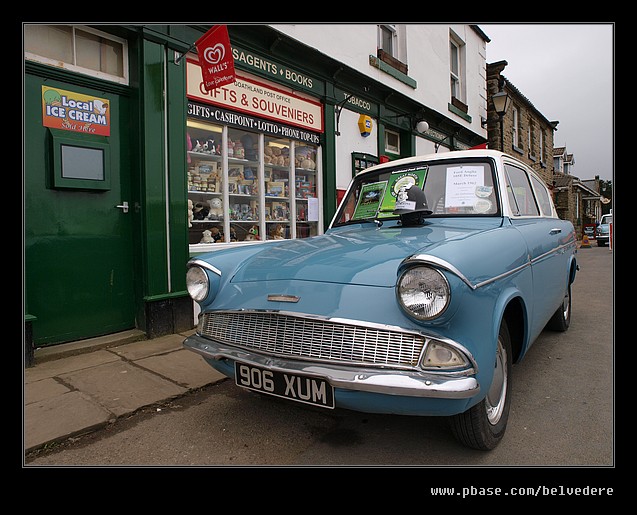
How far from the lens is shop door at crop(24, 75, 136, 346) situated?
3.83 metres

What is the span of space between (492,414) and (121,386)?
2513 millimetres

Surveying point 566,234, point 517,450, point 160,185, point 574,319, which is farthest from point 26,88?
point 574,319

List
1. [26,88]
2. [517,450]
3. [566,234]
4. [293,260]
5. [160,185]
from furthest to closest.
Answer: [160,185]
[566,234]
[26,88]
[293,260]
[517,450]

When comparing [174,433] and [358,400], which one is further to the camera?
[174,433]

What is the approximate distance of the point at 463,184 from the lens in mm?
3088

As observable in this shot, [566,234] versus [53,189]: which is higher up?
[53,189]

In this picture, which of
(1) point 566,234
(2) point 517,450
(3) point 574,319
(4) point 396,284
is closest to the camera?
(4) point 396,284

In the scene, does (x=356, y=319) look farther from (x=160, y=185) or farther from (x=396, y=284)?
(x=160, y=185)

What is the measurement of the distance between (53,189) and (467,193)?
11.8ft

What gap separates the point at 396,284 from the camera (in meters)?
1.83

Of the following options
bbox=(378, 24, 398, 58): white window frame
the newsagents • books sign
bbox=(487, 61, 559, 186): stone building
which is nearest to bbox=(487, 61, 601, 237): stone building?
bbox=(487, 61, 559, 186): stone building

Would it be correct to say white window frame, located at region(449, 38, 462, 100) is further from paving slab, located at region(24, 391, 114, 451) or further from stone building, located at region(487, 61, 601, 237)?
paving slab, located at region(24, 391, 114, 451)

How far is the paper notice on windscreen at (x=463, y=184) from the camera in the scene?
302 centimetres

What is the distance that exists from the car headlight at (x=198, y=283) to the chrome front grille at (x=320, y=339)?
0.30m
